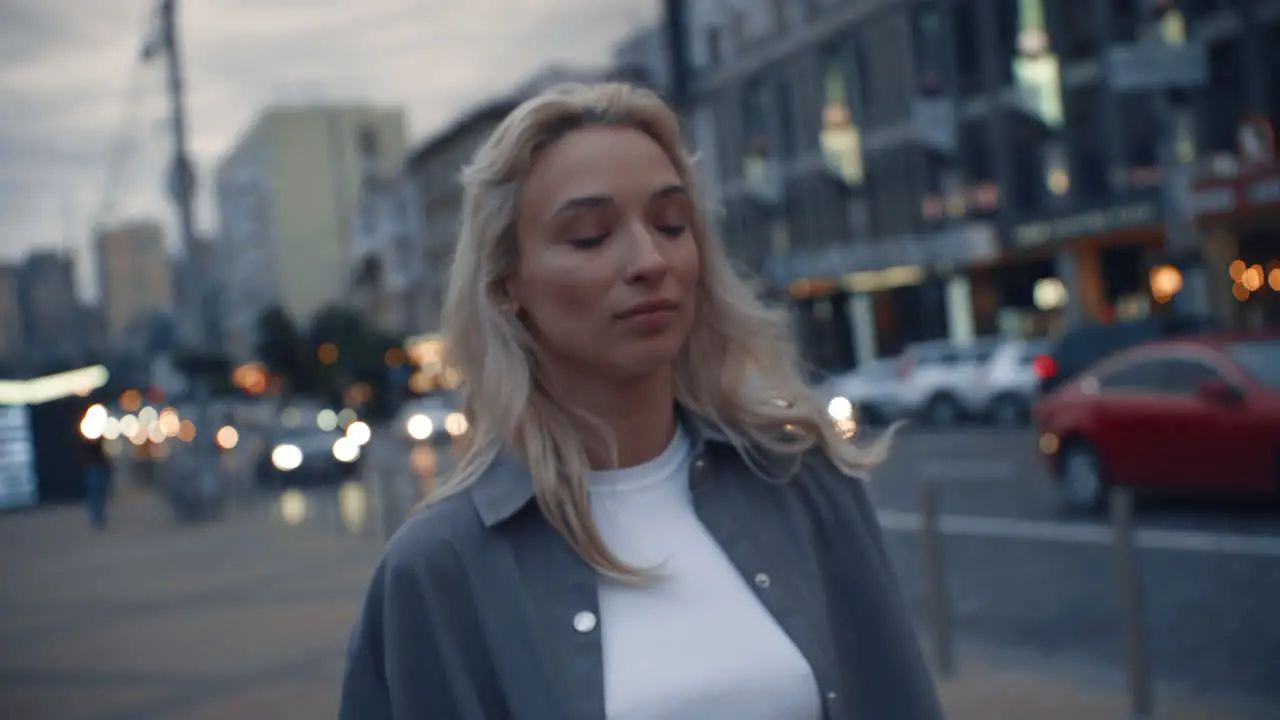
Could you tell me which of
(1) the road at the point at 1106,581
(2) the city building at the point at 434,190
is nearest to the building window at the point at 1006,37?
(1) the road at the point at 1106,581

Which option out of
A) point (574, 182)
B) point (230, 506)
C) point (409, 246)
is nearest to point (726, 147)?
point (230, 506)

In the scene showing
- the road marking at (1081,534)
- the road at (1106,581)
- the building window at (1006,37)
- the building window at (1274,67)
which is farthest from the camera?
the building window at (1006,37)

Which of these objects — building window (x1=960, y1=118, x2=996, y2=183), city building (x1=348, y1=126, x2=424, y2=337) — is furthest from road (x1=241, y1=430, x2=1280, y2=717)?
city building (x1=348, y1=126, x2=424, y2=337)

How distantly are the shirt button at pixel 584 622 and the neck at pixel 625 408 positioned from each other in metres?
0.26

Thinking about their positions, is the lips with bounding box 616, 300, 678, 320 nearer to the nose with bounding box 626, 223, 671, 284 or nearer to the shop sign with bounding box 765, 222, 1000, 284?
A: the nose with bounding box 626, 223, 671, 284

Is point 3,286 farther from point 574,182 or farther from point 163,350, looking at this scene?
point 574,182

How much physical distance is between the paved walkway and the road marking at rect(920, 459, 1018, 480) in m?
6.82

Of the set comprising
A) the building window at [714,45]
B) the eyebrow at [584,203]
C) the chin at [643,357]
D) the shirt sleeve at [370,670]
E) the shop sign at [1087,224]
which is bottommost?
the shirt sleeve at [370,670]

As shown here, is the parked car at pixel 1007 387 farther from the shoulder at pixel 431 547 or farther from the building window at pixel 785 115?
the shoulder at pixel 431 547

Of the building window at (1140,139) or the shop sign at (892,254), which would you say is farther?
the shop sign at (892,254)

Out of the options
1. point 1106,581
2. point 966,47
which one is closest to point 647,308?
point 1106,581

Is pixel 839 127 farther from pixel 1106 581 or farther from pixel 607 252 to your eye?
pixel 607 252

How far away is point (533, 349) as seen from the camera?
2.13 metres

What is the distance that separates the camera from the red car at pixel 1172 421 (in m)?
10.5
